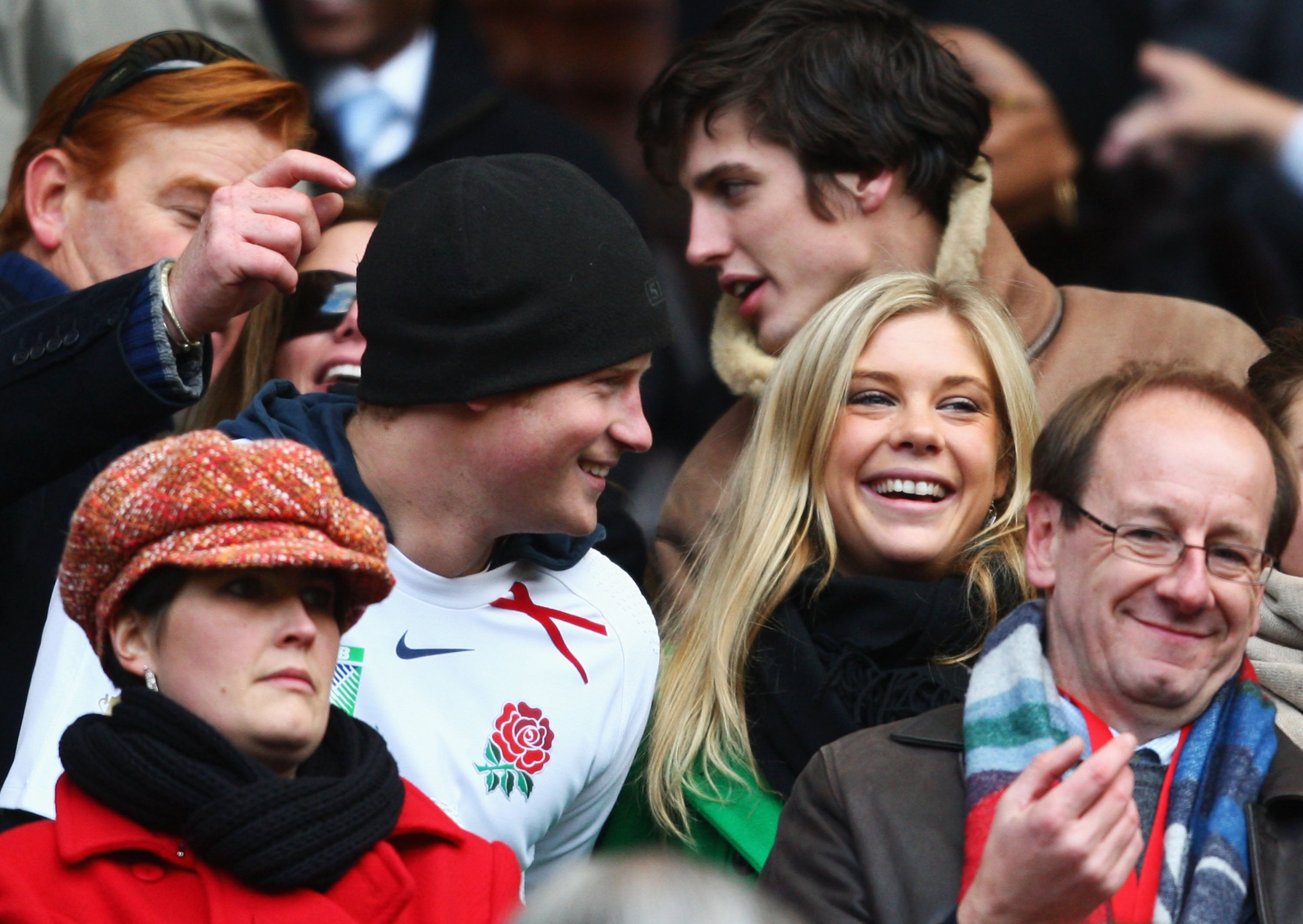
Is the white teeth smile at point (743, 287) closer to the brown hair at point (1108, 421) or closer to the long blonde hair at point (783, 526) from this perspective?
the long blonde hair at point (783, 526)

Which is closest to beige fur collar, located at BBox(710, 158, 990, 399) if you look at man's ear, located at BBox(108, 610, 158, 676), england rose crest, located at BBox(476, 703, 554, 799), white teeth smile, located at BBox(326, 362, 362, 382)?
white teeth smile, located at BBox(326, 362, 362, 382)

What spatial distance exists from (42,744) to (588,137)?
2.69m

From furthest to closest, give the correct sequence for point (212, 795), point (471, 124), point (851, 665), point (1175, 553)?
point (471, 124)
point (851, 665)
point (1175, 553)
point (212, 795)

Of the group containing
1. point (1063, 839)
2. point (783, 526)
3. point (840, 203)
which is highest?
point (1063, 839)

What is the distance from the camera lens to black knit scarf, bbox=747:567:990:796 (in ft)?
9.93

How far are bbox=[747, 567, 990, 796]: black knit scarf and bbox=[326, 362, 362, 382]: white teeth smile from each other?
1.06 metres

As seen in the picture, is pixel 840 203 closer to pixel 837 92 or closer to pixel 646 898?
pixel 837 92

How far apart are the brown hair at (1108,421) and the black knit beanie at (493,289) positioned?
0.67 m

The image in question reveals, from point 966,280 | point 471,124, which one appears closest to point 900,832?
point 966,280

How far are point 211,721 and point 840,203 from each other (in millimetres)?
2262

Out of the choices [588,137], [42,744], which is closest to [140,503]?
[42,744]

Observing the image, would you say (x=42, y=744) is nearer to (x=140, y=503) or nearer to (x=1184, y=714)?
(x=140, y=503)

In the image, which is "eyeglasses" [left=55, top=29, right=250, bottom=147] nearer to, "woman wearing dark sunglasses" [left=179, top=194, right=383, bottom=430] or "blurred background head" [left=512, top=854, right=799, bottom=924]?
"woman wearing dark sunglasses" [left=179, top=194, right=383, bottom=430]

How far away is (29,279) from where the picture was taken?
316cm
